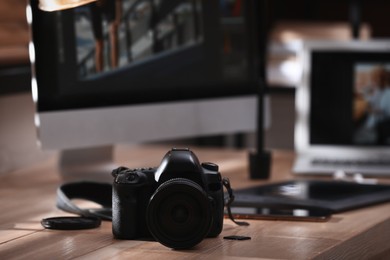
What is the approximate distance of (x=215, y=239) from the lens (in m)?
1.35

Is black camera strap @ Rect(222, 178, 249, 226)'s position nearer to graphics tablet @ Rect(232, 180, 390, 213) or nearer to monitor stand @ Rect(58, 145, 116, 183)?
graphics tablet @ Rect(232, 180, 390, 213)

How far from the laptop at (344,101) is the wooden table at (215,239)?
510mm

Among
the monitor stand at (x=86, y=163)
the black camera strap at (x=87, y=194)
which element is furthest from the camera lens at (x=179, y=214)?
the monitor stand at (x=86, y=163)

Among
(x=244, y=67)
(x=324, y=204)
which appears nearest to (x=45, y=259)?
(x=324, y=204)

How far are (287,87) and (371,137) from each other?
4.47ft

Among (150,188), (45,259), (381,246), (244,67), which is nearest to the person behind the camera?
(45,259)

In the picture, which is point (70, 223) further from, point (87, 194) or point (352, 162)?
point (352, 162)

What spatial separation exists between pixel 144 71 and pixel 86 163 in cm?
25

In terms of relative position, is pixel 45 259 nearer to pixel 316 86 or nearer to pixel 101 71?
pixel 101 71

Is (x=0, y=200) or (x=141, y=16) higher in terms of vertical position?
(x=141, y=16)

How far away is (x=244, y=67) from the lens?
2.08 metres

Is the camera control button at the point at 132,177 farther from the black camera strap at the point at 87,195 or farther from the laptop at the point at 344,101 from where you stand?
the laptop at the point at 344,101

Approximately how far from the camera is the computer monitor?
1.72m

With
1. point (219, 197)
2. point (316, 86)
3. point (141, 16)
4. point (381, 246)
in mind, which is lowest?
point (381, 246)
